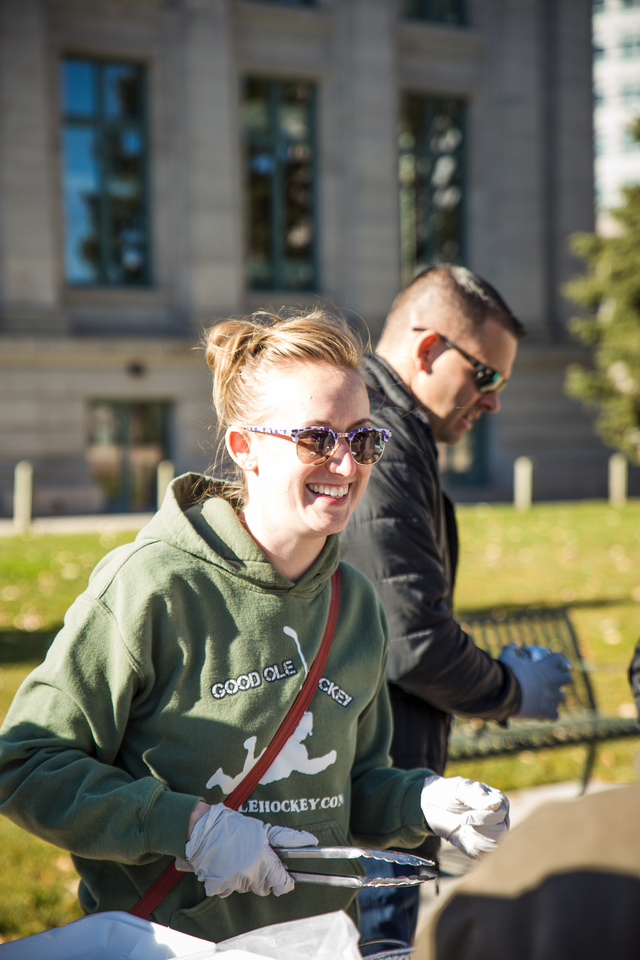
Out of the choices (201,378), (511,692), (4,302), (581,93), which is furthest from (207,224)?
(511,692)

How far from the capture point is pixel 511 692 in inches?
99.9

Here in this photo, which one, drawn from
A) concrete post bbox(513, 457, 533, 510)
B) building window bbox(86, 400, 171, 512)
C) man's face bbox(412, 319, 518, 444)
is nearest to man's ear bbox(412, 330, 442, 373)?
man's face bbox(412, 319, 518, 444)

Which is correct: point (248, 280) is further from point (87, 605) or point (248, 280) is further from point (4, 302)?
point (87, 605)

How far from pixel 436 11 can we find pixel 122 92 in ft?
27.7

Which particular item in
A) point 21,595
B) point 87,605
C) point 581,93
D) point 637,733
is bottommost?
point 21,595

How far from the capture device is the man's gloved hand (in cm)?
257

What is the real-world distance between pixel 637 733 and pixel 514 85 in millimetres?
21004

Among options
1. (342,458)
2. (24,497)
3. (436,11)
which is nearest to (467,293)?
(342,458)

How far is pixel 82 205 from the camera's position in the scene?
64.6ft

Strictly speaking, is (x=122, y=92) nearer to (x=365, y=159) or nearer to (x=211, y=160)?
(x=211, y=160)

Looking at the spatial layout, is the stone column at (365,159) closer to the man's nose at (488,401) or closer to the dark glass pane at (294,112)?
the dark glass pane at (294,112)

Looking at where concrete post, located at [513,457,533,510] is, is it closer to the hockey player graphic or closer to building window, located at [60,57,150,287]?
building window, located at [60,57,150,287]

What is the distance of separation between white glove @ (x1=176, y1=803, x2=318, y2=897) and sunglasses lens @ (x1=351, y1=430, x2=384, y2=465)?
775 millimetres

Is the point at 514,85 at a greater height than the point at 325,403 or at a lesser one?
greater
